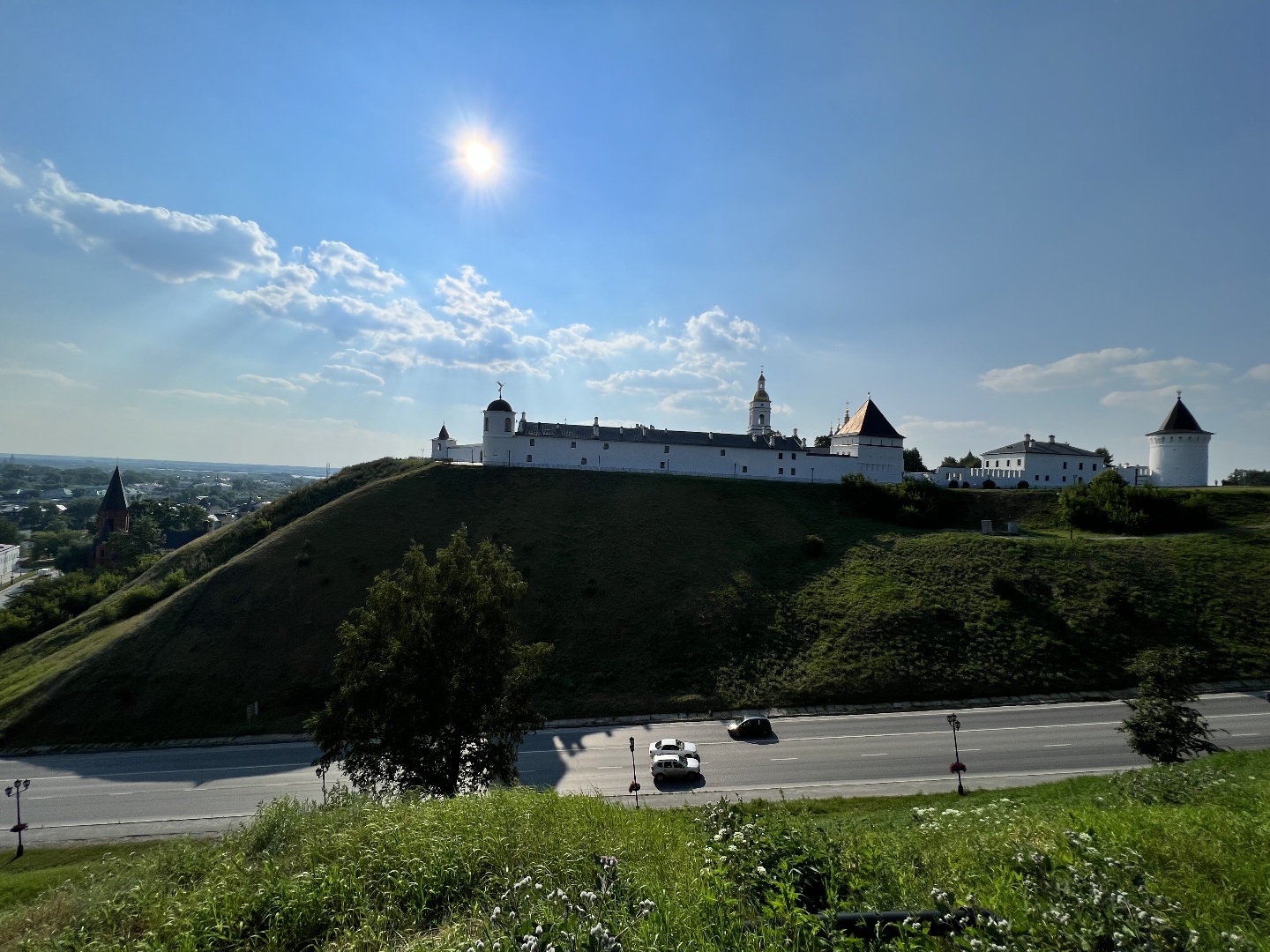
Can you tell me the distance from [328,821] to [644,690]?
22.6 m

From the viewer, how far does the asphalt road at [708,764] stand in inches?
830

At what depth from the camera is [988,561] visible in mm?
39375

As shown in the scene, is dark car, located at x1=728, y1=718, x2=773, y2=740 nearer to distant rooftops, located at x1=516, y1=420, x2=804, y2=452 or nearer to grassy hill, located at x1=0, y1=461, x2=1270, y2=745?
grassy hill, located at x1=0, y1=461, x2=1270, y2=745

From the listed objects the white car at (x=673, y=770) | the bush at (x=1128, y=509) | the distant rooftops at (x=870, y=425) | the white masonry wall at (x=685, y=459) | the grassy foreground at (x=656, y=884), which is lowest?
the white car at (x=673, y=770)

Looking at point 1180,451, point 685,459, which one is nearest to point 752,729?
point 685,459

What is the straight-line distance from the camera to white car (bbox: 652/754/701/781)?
21828mm

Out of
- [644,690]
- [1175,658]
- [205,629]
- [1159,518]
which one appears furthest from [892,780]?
[1159,518]

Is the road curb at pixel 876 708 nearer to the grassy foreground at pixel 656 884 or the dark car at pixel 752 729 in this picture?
the dark car at pixel 752 729

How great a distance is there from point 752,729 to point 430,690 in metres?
15.1

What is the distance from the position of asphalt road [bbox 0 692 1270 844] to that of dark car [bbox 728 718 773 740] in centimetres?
41

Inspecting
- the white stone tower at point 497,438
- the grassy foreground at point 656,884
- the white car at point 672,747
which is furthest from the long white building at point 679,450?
the grassy foreground at point 656,884

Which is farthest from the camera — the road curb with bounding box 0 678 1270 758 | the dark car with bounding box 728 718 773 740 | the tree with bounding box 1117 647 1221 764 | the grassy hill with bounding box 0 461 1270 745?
the grassy hill with bounding box 0 461 1270 745

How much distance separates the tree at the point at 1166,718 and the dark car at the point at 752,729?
500 inches

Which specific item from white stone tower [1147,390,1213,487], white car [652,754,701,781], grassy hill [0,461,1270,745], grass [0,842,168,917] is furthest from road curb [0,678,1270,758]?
white stone tower [1147,390,1213,487]
